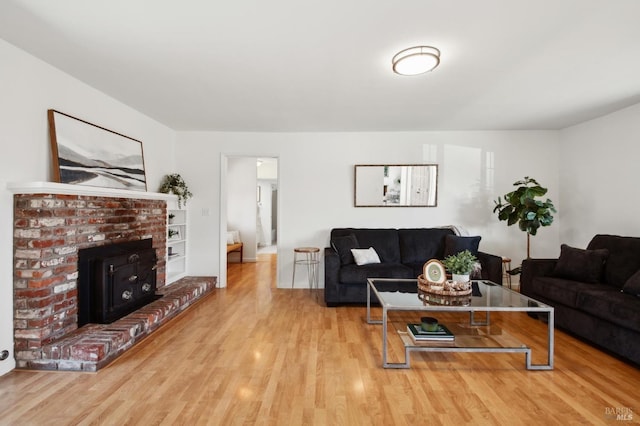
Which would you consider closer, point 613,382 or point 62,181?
point 613,382

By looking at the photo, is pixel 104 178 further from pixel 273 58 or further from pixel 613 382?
pixel 613 382

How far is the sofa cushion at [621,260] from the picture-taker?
288cm

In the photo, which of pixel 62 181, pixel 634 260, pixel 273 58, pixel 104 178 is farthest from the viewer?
pixel 104 178

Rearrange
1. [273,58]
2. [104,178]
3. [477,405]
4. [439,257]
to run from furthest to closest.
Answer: [439,257] → [104,178] → [273,58] → [477,405]

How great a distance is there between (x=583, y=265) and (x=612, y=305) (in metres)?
0.70

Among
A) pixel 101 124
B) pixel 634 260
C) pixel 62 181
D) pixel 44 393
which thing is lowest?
pixel 44 393

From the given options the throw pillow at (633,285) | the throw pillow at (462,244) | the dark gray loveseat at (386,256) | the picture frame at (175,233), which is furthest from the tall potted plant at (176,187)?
the throw pillow at (633,285)

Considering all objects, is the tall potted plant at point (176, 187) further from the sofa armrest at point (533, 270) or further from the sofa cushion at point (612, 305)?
the sofa cushion at point (612, 305)

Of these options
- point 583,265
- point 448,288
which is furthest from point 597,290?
point 448,288

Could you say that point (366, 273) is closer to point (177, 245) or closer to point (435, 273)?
point (435, 273)

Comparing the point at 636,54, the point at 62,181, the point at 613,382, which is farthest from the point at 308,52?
the point at 613,382

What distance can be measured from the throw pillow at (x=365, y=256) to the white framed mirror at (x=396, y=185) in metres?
0.90

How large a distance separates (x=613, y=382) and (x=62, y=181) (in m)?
4.47

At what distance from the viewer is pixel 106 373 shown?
2.23 meters
